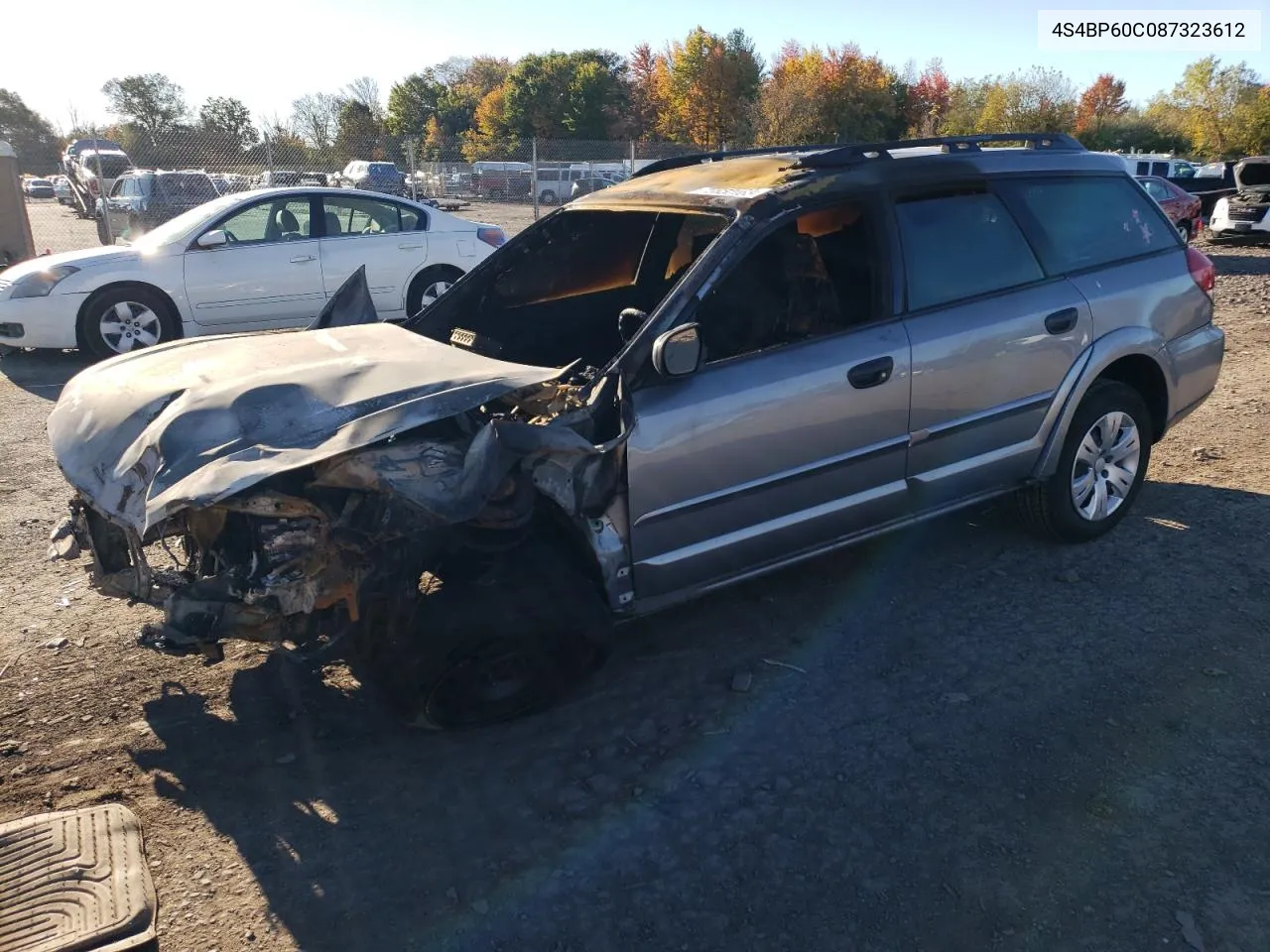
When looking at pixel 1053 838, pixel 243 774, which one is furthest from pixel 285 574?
pixel 1053 838

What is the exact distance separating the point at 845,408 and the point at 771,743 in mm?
1283

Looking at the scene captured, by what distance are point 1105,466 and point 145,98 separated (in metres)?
61.5

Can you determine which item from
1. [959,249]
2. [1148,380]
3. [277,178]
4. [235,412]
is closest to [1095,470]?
[1148,380]

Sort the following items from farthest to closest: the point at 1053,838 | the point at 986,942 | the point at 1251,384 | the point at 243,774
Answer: the point at 1251,384 < the point at 243,774 < the point at 1053,838 < the point at 986,942

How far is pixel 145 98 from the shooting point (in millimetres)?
53781

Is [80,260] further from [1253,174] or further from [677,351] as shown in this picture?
[1253,174]

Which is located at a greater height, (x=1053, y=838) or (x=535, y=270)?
(x=535, y=270)

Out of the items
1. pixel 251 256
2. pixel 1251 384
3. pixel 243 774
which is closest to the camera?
pixel 243 774

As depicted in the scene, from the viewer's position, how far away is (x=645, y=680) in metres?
3.64

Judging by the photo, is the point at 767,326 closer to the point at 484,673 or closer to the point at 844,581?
the point at 844,581

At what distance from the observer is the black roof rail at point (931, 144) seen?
12.8ft

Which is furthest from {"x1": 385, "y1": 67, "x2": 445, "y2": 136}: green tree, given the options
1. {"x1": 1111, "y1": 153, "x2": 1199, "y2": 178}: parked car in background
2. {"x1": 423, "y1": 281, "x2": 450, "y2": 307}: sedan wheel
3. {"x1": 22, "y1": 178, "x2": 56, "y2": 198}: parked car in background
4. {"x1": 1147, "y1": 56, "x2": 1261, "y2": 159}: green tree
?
{"x1": 423, "y1": 281, "x2": 450, "y2": 307}: sedan wheel

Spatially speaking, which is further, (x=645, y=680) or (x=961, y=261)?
(x=961, y=261)

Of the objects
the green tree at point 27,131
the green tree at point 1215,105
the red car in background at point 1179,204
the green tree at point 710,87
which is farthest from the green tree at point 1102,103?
the green tree at point 27,131
